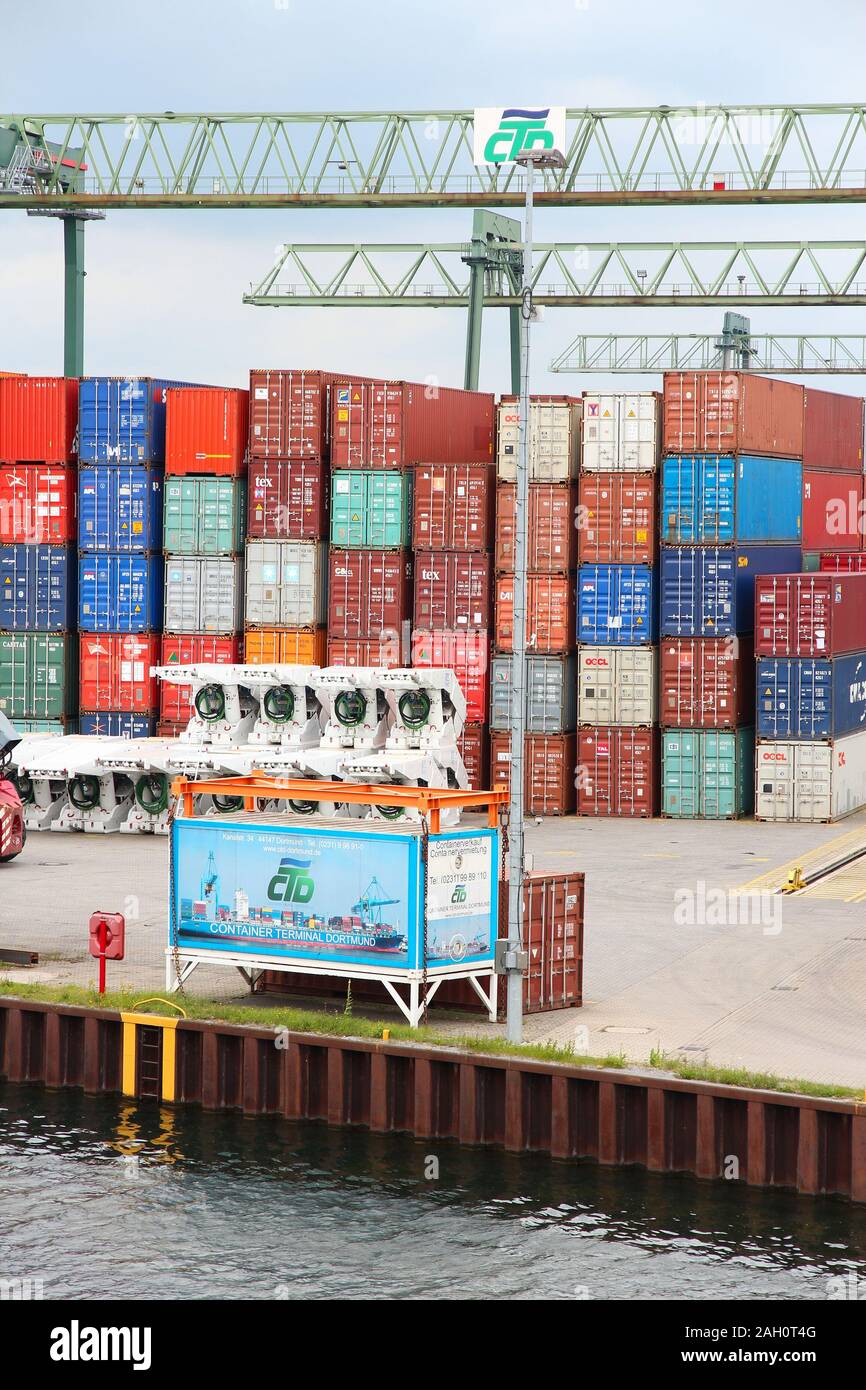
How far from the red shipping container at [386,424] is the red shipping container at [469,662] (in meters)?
5.56

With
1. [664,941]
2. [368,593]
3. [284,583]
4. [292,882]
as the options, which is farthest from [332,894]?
[284,583]

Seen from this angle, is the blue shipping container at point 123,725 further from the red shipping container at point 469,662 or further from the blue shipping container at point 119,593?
the red shipping container at point 469,662

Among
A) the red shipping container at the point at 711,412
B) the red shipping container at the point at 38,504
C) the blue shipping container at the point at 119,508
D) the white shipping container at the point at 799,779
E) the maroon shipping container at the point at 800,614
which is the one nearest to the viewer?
the maroon shipping container at the point at 800,614

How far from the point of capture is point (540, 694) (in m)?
59.0

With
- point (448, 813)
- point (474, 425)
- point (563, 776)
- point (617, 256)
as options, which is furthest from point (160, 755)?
point (617, 256)

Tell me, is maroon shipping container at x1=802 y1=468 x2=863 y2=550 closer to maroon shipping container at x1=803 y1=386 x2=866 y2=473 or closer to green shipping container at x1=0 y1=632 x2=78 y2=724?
maroon shipping container at x1=803 y1=386 x2=866 y2=473

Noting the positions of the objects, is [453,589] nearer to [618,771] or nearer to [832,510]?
[618,771]

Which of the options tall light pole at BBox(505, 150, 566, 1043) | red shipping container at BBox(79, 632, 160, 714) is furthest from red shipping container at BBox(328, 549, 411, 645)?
tall light pole at BBox(505, 150, 566, 1043)

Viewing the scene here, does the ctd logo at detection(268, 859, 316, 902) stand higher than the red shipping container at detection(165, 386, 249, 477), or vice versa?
the red shipping container at detection(165, 386, 249, 477)

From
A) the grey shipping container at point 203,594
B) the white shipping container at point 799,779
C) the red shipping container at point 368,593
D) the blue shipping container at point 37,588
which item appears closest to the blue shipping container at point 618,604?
the white shipping container at point 799,779

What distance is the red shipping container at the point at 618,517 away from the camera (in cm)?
5838

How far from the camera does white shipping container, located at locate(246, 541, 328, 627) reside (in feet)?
198

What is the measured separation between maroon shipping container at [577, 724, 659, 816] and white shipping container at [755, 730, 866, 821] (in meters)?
3.16

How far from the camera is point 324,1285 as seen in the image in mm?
24906
